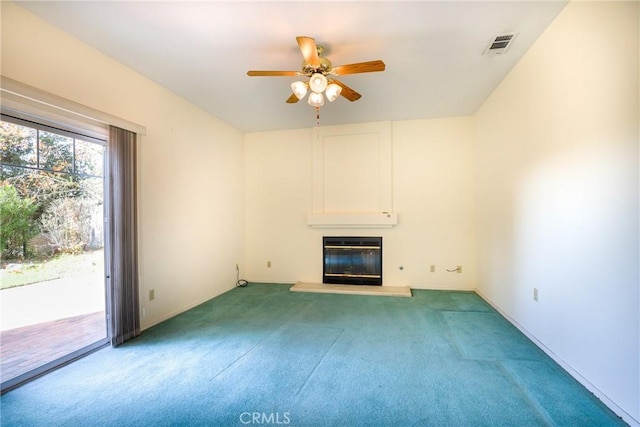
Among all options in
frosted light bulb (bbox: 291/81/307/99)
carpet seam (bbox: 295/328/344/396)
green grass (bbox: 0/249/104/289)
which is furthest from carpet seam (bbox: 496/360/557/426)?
green grass (bbox: 0/249/104/289)

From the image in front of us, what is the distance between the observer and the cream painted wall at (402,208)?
4.33m

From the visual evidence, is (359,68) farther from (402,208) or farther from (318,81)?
(402,208)

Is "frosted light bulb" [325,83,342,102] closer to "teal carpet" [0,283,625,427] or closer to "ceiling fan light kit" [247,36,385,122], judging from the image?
"ceiling fan light kit" [247,36,385,122]

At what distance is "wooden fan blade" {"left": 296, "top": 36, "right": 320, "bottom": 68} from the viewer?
1963 mm

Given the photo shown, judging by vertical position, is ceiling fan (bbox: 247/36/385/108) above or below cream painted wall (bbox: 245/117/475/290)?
above

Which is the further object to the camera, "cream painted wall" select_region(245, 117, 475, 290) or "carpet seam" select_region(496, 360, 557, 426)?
"cream painted wall" select_region(245, 117, 475, 290)

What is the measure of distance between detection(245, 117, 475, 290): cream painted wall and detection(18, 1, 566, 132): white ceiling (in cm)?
107

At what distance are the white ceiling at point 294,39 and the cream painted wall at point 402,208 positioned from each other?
42.2 inches

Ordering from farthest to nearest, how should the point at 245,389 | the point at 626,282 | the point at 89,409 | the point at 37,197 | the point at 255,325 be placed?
the point at 255,325, the point at 37,197, the point at 245,389, the point at 89,409, the point at 626,282

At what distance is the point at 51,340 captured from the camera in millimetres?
2352

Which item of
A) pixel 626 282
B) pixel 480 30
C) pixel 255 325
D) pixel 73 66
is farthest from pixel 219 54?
pixel 626 282

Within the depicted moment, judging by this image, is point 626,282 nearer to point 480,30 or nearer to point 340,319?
point 480,30

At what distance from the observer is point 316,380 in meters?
1.99

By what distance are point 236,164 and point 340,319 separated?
321 centimetres
